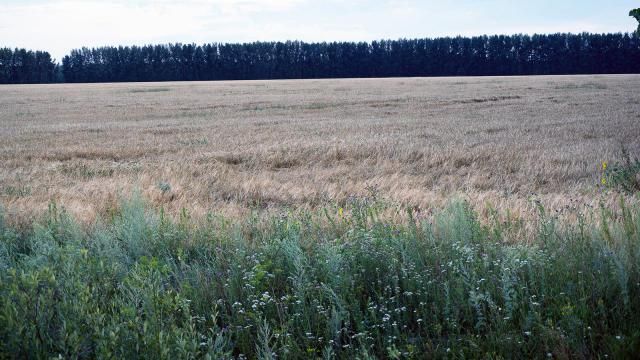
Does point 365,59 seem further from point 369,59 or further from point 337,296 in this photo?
point 337,296

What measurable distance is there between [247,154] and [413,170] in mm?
3861

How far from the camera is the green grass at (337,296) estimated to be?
2930mm

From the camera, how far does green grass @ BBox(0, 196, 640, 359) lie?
2.93m

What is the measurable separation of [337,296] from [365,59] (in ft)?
345

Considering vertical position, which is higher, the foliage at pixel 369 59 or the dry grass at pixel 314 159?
the foliage at pixel 369 59

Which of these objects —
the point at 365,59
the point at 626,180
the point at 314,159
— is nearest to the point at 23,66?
the point at 365,59

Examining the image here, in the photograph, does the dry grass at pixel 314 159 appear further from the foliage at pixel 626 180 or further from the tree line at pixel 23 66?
the tree line at pixel 23 66

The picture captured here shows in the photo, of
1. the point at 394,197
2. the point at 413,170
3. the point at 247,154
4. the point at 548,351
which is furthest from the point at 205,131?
the point at 548,351

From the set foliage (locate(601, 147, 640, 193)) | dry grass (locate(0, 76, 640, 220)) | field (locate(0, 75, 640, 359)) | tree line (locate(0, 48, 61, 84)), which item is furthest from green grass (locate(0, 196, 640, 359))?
tree line (locate(0, 48, 61, 84))

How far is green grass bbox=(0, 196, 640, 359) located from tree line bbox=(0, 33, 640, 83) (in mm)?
101196

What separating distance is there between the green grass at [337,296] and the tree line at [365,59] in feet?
332

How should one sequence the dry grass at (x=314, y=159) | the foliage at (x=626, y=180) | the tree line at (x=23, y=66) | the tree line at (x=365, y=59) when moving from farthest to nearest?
the tree line at (x=365, y=59), the tree line at (x=23, y=66), the dry grass at (x=314, y=159), the foliage at (x=626, y=180)

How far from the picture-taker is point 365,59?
105m

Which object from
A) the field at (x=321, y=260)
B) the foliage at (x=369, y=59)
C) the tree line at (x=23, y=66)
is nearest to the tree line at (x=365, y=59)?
the foliage at (x=369, y=59)
